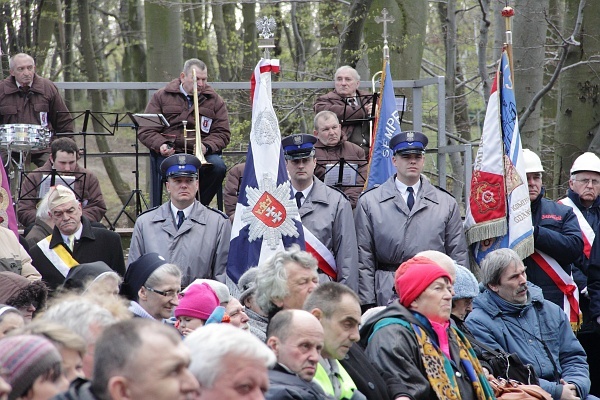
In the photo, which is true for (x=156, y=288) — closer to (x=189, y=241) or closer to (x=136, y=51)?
(x=189, y=241)

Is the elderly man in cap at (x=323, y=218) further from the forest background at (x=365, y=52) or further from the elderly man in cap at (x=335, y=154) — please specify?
the forest background at (x=365, y=52)

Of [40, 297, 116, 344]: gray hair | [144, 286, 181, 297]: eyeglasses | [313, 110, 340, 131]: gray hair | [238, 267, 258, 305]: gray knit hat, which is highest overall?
[313, 110, 340, 131]: gray hair

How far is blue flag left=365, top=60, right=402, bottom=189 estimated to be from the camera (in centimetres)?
993

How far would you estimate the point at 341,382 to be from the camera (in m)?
5.34

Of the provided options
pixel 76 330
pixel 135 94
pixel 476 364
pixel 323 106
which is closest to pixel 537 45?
pixel 323 106

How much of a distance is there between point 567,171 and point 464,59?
44.1 feet

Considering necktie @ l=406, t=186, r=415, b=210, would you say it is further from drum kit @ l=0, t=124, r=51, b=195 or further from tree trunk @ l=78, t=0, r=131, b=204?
tree trunk @ l=78, t=0, r=131, b=204

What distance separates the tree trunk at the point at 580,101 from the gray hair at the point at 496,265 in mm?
4655

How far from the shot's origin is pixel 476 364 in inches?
245

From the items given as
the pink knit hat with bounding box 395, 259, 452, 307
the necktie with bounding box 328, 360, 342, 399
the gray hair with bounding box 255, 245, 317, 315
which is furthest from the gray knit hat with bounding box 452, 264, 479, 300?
the necktie with bounding box 328, 360, 342, 399

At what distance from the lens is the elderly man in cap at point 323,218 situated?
27.1ft

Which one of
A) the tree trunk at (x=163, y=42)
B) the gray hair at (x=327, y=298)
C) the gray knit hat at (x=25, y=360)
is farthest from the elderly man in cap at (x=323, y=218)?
the tree trunk at (x=163, y=42)

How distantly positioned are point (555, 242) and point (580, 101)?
3859 millimetres

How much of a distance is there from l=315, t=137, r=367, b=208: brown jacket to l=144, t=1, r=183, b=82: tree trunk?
642cm
